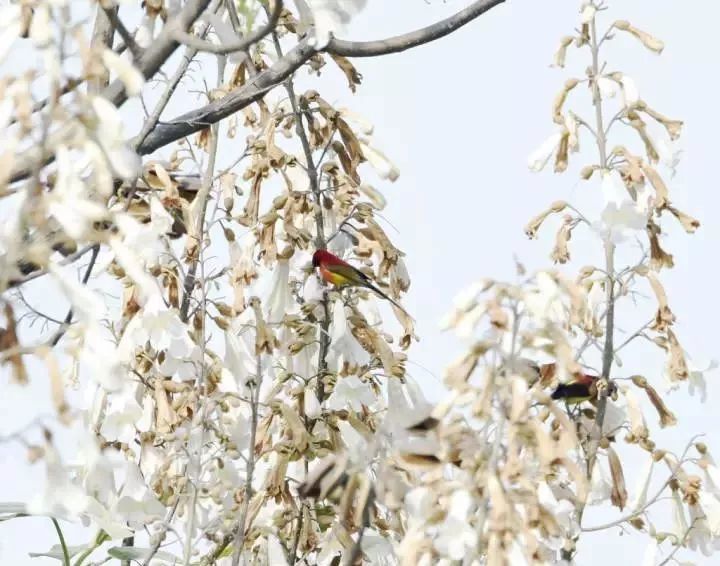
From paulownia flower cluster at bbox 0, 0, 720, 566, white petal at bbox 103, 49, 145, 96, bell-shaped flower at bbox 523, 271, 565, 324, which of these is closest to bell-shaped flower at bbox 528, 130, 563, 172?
paulownia flower cluster at bbox 0, 0, 720, 566

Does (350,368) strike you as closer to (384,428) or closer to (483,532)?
(384,428)

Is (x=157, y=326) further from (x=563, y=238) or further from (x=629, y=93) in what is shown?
(x=629, y=93)

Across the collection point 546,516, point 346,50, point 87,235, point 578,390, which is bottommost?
point 546,516

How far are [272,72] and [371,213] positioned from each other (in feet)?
2.90

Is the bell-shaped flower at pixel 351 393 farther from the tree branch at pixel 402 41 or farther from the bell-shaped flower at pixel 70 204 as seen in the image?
the bell-shaped flower at pixel 70 204

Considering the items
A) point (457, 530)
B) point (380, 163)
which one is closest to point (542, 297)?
point (457, 530)

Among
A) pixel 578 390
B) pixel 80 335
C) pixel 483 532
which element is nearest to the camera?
pixel 80 335

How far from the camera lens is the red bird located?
3807mm

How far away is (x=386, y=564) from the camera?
3824 mm

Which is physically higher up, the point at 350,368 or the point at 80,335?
the point at 350,368

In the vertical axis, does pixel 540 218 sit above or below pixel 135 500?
above

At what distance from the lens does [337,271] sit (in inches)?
150

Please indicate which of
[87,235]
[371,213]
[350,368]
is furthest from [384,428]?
[87,235]


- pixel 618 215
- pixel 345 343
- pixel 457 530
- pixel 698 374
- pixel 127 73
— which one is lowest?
pixel 457 530
